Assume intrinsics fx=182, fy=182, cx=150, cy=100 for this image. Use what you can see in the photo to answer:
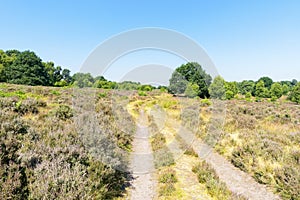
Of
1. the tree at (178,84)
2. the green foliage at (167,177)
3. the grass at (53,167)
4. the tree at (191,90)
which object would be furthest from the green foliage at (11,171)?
the tree at (191,90)

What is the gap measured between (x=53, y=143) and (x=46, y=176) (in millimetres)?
1616

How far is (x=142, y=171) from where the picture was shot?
6273 millimetres

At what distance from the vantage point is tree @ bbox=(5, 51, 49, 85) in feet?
146

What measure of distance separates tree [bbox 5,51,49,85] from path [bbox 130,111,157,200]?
152 ft

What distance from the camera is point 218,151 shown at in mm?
8367

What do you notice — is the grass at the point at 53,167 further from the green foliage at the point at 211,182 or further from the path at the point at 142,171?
the green foliage at the point at 211,182

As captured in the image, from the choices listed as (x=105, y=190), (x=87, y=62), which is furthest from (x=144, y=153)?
(x=87, y=62)

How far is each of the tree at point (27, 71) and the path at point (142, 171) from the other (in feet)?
152

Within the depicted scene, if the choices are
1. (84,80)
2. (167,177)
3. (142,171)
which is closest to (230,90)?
(84,80)

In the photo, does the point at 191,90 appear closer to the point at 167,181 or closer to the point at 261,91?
the point at 167,181

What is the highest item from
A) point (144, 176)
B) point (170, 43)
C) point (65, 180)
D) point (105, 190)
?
point (170, 43)

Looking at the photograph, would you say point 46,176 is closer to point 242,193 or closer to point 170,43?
point 242,193

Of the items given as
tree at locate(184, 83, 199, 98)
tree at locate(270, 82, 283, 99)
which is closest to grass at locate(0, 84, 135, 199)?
tree at locate(184, 83, 199, 98)

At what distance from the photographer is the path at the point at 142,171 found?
16.2 feet
